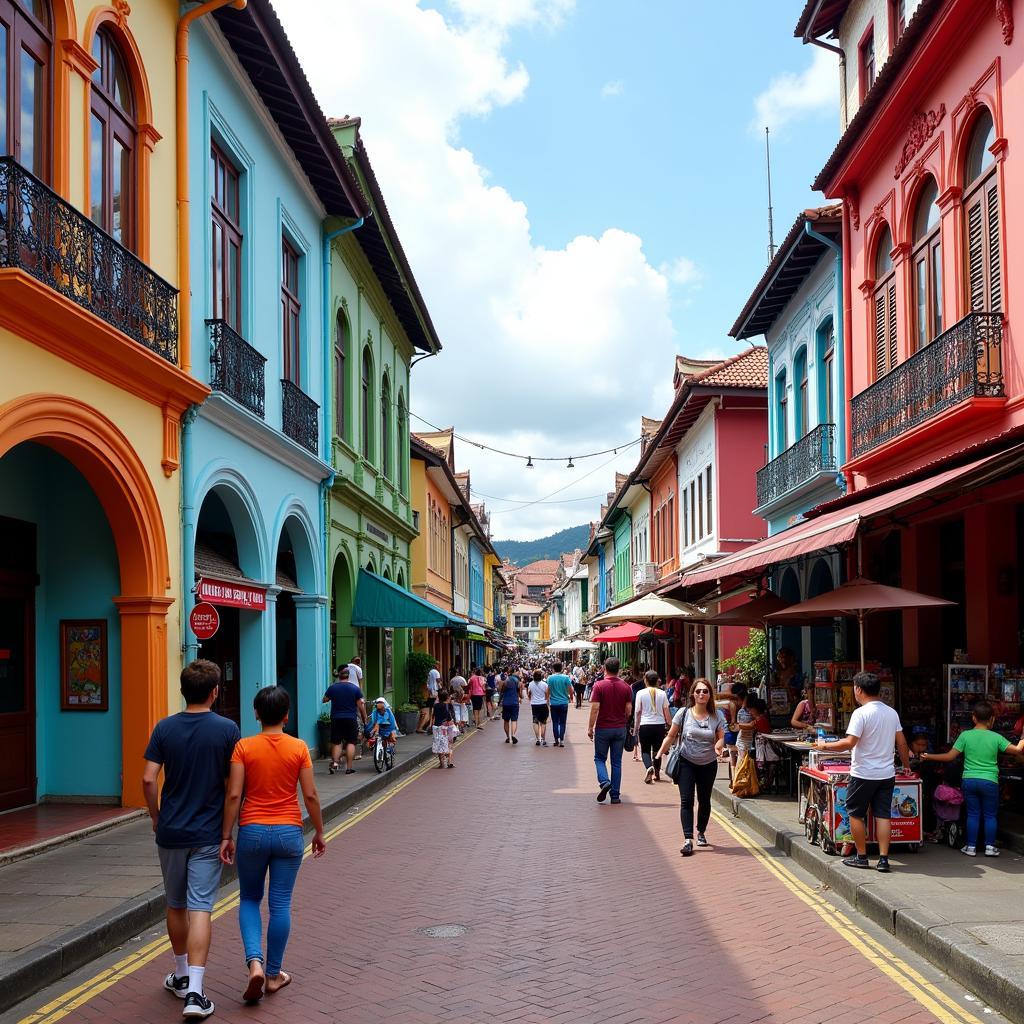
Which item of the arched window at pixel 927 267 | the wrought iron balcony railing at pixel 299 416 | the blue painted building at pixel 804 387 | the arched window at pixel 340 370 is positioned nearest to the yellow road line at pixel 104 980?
the wrought iron balcony railing at pixel 299 416

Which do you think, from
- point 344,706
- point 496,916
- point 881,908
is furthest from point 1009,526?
point 344,706

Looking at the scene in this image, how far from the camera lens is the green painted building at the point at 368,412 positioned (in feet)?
68.3

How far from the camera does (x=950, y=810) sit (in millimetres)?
9836

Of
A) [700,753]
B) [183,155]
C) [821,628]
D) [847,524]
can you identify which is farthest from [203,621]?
[821,628]

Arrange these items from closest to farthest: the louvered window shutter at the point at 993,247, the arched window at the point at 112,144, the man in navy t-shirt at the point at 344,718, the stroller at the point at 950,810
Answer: the stroller at the point at 950,810
the arched window at the point at 112,144
the louvered window shutter at the point at 993,247
the man in navy t-shirt at the point at 344,718

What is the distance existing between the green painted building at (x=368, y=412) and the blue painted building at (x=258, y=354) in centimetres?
115

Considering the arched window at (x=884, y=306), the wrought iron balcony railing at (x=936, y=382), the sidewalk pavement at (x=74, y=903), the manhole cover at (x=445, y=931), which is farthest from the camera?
the arched window at (x=884, y=306)

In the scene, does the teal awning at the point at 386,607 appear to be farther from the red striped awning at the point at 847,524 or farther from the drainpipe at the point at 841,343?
the red striped awning at the point at 847,524

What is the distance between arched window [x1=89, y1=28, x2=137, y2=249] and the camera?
432 inches

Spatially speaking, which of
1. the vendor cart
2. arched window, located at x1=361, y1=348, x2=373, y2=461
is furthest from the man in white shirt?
arched window, located at x1=361, y1=348, x2=373, y2=461

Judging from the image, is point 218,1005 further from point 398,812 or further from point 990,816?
point 398,812

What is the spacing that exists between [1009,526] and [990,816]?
4.32 m

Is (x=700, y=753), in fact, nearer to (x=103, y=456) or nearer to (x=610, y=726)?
(x=610, y=726)

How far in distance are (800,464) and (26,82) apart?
14.2 m
